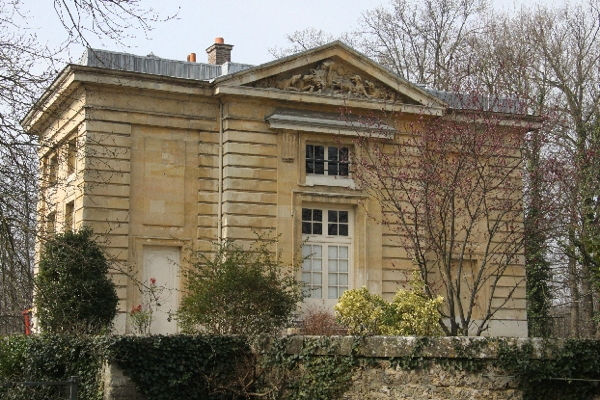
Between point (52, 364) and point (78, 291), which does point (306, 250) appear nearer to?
point (78, 291)

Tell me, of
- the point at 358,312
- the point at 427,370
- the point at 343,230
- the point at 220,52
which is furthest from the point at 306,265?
the point at 427,370

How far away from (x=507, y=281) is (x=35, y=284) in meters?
16.1

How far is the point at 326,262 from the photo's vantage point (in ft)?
75.8

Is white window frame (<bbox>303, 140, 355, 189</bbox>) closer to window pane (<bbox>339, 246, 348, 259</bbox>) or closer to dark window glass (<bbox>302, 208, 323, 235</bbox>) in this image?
dark window glass (<bbox>302, 208, 323, 235</bbox>)

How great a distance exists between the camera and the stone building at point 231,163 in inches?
850

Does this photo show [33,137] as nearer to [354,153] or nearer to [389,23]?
[354,153]

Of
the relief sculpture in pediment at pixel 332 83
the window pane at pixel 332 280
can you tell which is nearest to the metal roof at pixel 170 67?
the relief sculpture in pediment at pixel 332 83

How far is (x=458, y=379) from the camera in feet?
37.7

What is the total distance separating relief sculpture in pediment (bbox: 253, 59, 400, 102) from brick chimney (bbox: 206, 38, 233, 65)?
2.56 metres

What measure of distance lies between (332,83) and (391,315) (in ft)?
28.1

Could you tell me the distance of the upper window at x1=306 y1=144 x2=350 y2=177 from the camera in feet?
76.5

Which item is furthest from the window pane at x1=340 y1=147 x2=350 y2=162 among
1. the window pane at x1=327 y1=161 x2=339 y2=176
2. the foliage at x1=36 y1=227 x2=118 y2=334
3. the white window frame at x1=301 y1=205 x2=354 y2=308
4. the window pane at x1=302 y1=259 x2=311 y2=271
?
the foliage at x1=36 y1=227 x2=118 y2=334

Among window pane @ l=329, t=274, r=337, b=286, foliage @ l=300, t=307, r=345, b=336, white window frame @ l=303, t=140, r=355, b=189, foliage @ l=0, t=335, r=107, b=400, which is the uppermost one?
white window frame @ l=303, t=140, r=355, b=189

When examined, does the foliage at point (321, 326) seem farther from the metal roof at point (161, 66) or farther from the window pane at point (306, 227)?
the metal roof at point (161, 66)
